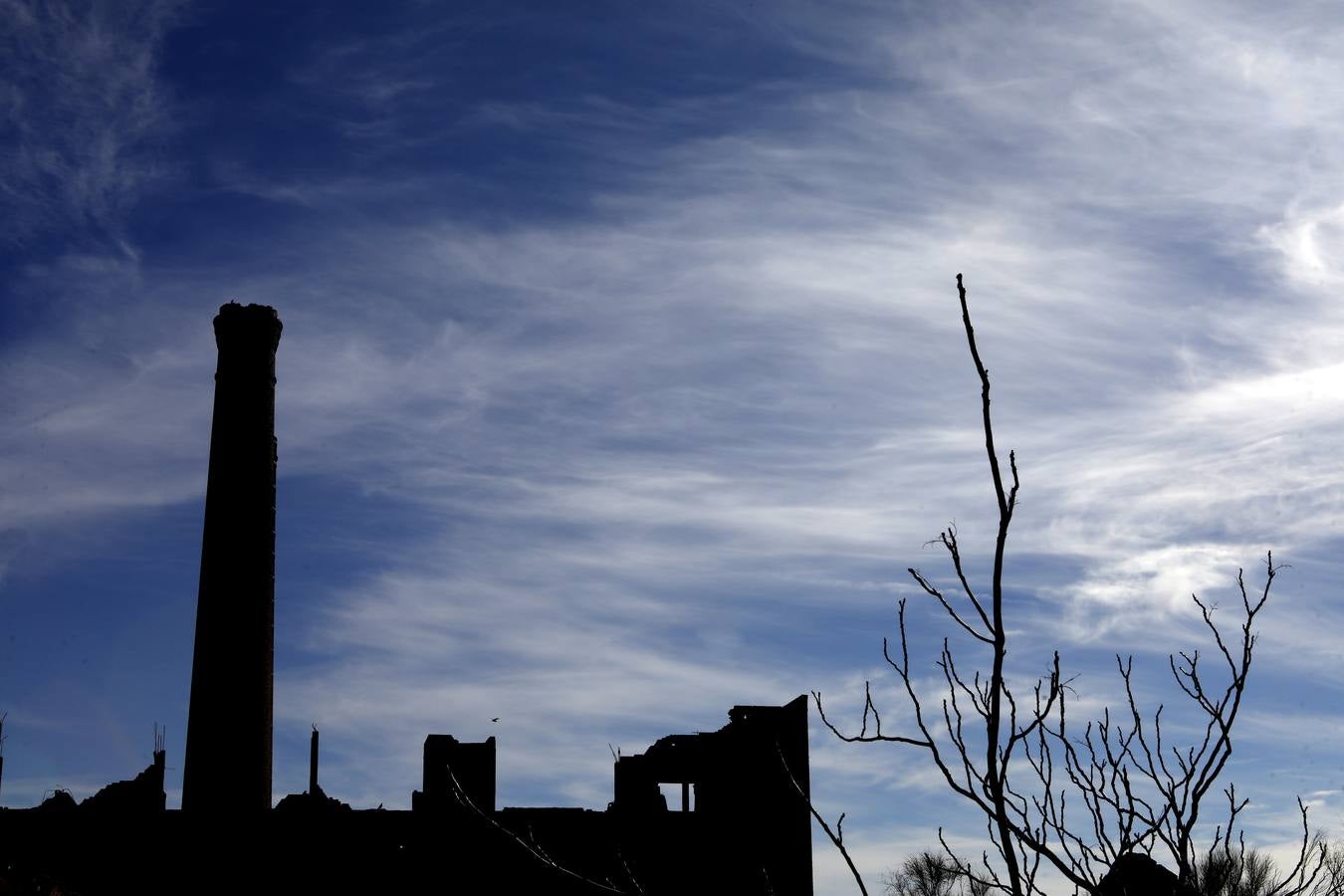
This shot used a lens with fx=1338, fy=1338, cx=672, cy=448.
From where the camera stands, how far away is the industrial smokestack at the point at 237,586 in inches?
886

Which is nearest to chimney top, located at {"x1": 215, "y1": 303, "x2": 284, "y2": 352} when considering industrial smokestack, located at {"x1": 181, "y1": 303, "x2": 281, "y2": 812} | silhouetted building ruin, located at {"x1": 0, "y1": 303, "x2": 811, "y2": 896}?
industrial smokestack, located at {"x1": 181, "y1": 303, "x2": 281, "y2": 812}

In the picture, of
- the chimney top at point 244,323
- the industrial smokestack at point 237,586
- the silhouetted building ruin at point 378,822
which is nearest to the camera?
the silhouetted building ruin at point 378,822

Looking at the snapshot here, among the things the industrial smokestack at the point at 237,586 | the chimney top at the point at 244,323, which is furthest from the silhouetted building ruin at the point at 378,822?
the chimney top at the point at 244,323

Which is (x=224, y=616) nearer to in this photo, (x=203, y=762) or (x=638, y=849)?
(x=203, y=762)

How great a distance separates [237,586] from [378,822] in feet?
16.2

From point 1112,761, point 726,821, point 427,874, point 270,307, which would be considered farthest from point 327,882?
point 1112,761

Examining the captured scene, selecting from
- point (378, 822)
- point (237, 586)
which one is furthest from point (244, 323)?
point (378, 822)

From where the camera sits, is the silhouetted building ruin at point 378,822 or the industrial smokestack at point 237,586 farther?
the industrial smokestack at point 237,586

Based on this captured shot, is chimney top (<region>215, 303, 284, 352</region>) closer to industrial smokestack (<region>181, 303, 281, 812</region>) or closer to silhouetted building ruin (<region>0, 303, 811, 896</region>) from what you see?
industrial smokestack (<region>181, 303, 281, 812</region>)

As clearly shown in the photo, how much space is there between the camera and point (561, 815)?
72.2 feet

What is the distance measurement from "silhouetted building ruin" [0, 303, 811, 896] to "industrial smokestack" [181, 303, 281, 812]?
0.04 metres

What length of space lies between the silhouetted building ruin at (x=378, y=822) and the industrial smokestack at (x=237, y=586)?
0.12 ft

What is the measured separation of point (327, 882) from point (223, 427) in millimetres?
8254

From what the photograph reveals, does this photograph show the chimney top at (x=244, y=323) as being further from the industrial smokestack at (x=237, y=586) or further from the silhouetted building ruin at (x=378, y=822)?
the silhouetted building ruin at (x=378, y=822)
